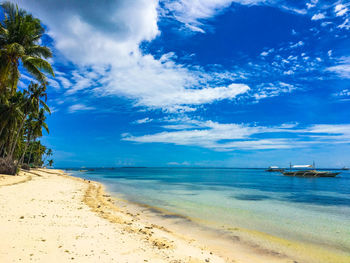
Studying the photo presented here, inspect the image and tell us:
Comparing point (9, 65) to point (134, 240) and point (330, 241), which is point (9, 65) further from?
point (330, 241)

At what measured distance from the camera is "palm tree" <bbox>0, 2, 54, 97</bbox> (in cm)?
1755

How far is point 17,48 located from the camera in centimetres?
1711

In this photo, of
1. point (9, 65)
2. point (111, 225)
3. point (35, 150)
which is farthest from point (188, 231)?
point (35, 150)

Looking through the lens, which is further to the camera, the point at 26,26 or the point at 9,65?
the point at 26,26

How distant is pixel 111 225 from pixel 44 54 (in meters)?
20.4

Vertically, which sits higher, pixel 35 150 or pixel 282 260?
pixel 35 150

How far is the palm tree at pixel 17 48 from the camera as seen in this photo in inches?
691

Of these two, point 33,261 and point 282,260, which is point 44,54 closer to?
point 33,261

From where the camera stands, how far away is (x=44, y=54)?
21.9 metres

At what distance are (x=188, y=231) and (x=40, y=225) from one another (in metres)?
7.16

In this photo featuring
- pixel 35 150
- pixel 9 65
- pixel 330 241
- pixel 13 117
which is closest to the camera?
pixel 330 241

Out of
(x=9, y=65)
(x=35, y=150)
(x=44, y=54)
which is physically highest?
(x=44, y=54)

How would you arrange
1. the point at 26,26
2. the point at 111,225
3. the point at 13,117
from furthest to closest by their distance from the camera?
the point at 13,117 < the point at 26,26 < the point at 111,225

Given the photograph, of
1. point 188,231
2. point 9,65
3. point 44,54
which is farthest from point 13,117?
point 188,231
